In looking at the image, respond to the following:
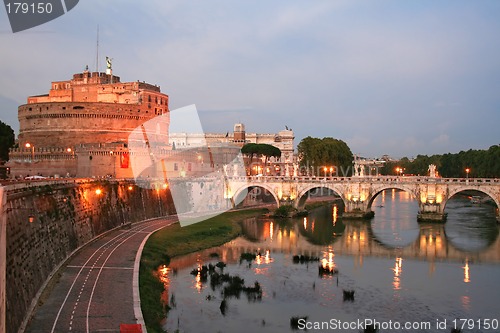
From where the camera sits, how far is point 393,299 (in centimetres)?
3072

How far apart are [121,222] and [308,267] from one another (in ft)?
61.3

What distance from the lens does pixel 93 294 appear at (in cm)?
2503

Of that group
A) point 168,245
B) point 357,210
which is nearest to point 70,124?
point 168,245

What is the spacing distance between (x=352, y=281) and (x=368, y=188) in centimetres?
3260

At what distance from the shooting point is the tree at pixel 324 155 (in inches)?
3748

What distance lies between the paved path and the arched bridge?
34969 mm

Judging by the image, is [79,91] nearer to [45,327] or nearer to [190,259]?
[190,259]

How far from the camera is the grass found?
A: 87.2 feet

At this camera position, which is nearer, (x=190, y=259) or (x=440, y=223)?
(x=190, y=259)

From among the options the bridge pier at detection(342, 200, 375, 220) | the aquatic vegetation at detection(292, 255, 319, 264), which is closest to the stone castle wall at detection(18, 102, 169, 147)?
the bridge pier at detection(342, 200, 375, 220)

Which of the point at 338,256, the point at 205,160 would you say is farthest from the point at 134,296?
the point at 205,160

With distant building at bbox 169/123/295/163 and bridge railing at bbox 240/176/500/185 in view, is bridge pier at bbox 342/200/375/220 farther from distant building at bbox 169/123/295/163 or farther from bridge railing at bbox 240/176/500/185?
distant building at bbox 169/123/295/163

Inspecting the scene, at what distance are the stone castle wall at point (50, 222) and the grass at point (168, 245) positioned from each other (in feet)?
14.6

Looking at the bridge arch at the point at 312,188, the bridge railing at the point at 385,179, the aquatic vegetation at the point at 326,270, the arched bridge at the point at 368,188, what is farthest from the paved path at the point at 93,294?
the bridge railing at the point at 385,179
